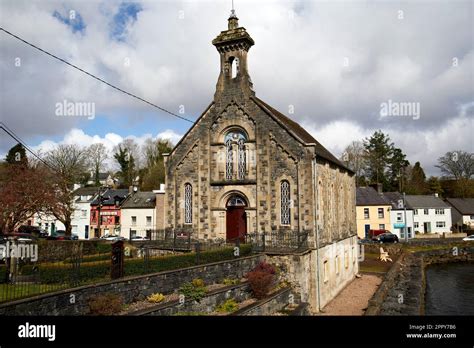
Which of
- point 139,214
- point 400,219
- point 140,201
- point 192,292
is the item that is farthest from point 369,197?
point 192,292

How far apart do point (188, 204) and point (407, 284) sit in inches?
751

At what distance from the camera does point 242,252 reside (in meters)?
22.5

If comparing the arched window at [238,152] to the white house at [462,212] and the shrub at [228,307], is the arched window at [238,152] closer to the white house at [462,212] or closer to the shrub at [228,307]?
the shrub at [228,307]

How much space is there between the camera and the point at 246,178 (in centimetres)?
2611

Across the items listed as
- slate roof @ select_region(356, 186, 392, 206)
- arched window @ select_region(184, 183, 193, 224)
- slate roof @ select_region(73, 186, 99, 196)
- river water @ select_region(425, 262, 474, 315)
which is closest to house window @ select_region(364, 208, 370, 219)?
slate roof @ select_region(356, 186, 392, 206)

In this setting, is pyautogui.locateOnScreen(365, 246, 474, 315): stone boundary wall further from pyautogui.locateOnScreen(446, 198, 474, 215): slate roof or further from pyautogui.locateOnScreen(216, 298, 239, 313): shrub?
pyautogui.locateOnScreen(446, 198, 474, 215): slate roof

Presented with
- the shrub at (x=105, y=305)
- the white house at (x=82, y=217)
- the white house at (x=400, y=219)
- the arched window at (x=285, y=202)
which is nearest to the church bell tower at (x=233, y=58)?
the arched window at (x=285, y=202)

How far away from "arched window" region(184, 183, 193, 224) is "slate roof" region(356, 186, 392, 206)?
1702 inches

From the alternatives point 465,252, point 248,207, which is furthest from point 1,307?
point 465,252

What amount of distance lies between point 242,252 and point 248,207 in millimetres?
3991

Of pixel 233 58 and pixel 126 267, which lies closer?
pixel 126 267

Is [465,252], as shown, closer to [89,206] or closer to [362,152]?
[362,152]

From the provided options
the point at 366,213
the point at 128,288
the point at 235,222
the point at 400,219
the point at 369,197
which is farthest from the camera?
the point at 400,219

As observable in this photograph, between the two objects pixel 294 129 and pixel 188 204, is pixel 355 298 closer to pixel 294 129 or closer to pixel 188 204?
pixel 294 129
